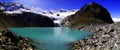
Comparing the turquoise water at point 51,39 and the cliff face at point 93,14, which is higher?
the cliff face at point 93,14

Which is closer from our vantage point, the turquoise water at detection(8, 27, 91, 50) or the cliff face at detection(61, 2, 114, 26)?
the turquoise water at detection(8, 27, 91, 50)

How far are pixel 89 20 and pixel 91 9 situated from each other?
24.1 meters

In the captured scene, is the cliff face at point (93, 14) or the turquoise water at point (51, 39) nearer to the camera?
the turquoise water at point (51, 39)

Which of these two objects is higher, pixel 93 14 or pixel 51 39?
pixel 93 14

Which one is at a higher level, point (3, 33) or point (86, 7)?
point (86, 7)

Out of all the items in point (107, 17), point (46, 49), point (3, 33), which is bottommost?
point (46, 49)

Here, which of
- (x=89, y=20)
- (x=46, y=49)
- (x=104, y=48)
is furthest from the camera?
(x=89, y=20)

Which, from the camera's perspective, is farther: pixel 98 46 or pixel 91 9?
pixel 91 9

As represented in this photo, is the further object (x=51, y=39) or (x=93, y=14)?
(x=93, y=14)

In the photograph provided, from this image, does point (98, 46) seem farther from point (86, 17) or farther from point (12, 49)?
point (86, 17)

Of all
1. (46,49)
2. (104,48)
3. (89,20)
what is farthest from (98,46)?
(89,20)

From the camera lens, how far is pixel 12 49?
91.9 ft

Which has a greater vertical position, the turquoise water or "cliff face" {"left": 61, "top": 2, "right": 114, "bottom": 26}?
"cliff face" {"left": 61, "top": 2, "right": 114, "bottom": 26}

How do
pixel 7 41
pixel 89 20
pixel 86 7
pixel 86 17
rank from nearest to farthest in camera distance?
pixel 7 41 < pixel 89 20 < pixel 86 17 < pixel 86 7
